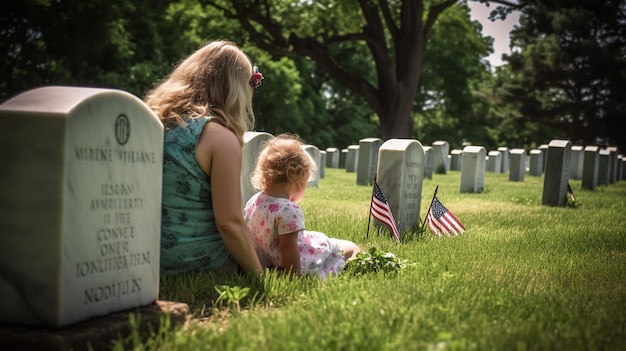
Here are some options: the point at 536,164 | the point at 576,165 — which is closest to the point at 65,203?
the point at 576,165

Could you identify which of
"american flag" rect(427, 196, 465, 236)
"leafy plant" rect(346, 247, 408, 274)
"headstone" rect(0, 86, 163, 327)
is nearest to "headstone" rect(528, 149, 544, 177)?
"american flag" rect(427, 196, 465, 236)

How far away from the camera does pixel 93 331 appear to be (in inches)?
127

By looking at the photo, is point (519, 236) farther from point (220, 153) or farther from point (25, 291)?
point (25, 291)

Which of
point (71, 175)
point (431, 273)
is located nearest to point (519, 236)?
point (431, 273)

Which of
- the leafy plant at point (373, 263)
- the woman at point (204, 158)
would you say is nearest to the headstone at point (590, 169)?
the leafy plant at point (373, 263)

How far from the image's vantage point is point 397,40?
26.7 meters

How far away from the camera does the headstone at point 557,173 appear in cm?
1259

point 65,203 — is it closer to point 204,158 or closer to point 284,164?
point 204,158

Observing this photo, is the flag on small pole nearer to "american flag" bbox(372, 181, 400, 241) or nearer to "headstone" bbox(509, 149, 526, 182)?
"american flag" bbox(372, 181, 400, 241)

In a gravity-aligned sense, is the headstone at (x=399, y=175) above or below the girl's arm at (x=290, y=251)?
above

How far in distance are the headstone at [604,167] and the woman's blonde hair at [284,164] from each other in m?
18.4

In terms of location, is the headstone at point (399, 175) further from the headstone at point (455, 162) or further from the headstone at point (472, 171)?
the headstone at point (455, 162)

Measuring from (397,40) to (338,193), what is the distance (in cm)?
1402

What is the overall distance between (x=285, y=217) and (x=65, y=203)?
2154 mm
